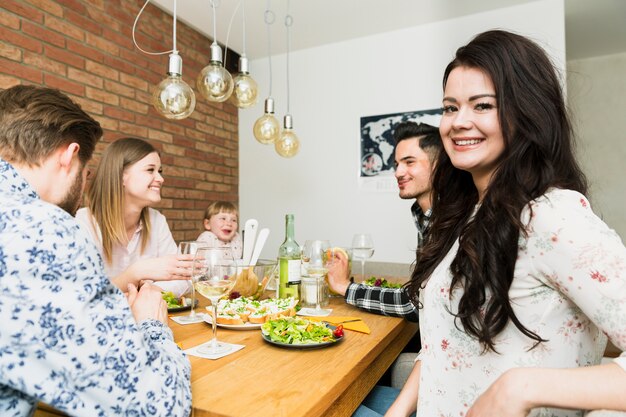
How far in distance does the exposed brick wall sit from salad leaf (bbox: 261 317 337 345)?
2088 mm

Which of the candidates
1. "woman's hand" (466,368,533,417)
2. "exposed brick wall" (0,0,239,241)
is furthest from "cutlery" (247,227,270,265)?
"exposed brick wall" (0,0,239,241)

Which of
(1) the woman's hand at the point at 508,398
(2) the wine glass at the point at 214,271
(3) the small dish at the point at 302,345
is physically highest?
(2) the wine glass at the point at 214,271

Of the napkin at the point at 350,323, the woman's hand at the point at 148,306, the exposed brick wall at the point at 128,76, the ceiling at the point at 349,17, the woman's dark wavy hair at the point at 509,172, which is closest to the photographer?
the woman's dark wavy hair at the point at 509,172

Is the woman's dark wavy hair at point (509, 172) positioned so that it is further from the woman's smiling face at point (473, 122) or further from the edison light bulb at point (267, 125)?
the edison light bulb at point (267, 125)

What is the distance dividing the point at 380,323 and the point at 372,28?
279 centimetres

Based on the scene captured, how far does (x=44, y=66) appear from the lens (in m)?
2.45

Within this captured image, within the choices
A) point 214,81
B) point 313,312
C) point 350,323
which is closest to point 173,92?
point 214,81

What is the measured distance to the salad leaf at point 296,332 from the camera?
3.74ft

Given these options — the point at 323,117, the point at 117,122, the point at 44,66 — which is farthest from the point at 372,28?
the point at 44,66

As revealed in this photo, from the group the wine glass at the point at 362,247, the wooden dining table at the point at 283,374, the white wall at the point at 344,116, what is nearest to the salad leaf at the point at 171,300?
the wooden dining table at the point at 283,374

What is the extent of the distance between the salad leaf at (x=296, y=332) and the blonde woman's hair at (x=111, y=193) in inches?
45.3

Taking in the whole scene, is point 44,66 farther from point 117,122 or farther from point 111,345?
point 111,345

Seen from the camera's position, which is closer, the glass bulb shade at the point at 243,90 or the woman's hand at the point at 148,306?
the woman's hand at the point at 148,306

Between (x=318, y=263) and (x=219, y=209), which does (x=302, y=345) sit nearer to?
(x=318, y=263)
